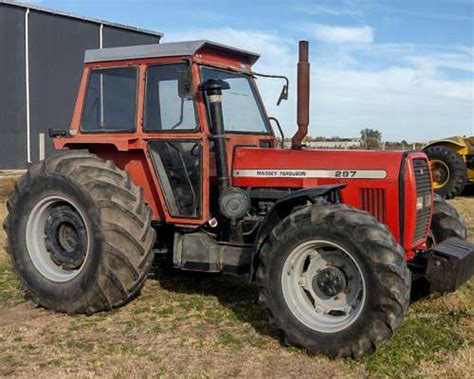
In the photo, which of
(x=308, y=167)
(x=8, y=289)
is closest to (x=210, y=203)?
(x=308, y=167)

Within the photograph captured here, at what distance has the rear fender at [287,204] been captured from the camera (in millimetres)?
4816

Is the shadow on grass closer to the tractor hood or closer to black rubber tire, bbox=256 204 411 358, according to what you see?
black rubber tire, bbox=256 204 411 358

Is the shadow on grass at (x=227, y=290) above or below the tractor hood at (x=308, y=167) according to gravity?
below

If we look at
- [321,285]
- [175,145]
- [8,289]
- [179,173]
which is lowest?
[8,289]

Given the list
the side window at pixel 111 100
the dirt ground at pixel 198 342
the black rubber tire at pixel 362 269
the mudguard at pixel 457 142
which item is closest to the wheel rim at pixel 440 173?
the mudguard at pixel 457 142

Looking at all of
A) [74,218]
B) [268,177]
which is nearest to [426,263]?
[268,177]

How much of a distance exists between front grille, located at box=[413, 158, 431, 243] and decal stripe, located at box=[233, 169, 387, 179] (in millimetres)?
347

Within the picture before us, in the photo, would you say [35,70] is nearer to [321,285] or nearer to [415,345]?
[321,285]

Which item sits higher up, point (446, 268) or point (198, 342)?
point (446, 268)

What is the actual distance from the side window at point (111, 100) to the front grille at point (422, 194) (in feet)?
8.23

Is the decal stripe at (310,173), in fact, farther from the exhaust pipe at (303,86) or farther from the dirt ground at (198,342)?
the dirt ground at (198,342)

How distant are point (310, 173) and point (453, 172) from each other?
10.3m

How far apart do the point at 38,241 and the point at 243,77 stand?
8.11 feet

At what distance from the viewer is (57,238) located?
5.76 m
